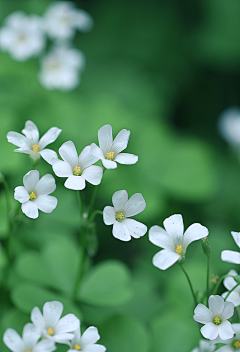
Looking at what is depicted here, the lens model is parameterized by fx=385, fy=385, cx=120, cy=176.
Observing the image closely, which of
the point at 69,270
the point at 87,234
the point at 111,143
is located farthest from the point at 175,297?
the point at 111,143

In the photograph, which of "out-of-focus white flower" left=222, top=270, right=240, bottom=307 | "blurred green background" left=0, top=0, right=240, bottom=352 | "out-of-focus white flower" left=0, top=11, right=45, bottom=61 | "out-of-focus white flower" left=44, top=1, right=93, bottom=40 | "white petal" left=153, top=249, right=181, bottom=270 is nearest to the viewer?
"white petal" left=153, top=249, right=181, bottom=270

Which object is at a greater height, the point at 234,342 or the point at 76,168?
the point at 76,168

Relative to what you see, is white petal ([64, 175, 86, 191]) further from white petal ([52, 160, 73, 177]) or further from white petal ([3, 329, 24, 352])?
white petal ([3, 329, 24, 352])

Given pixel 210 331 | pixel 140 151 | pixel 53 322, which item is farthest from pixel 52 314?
pixel 140 151

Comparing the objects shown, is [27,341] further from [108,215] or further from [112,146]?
[112,146]

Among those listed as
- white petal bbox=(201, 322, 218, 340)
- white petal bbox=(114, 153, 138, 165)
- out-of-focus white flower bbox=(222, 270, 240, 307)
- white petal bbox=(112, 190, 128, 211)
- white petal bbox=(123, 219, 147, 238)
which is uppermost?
white petal bbox=(114, 153, 138, 165)

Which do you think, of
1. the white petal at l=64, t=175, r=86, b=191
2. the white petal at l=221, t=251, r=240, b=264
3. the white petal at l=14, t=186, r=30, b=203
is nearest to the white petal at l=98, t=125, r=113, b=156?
the white petal at l=64, t=175, r=86, b=191
